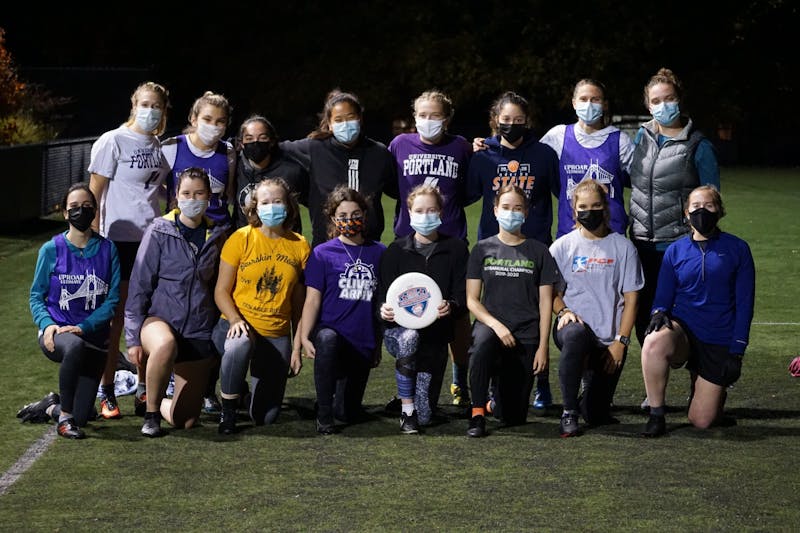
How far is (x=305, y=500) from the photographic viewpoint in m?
6.27

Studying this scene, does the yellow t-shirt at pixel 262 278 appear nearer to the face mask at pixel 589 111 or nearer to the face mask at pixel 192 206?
the face mask at pixel 192 206

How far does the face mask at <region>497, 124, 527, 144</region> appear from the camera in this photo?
327 inches

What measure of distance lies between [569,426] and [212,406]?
2.22m

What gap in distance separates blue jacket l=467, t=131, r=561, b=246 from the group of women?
0.07ft

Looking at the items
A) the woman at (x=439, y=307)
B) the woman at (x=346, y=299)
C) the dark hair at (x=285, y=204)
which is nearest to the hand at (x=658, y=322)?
the woman at (x=439, y=307)

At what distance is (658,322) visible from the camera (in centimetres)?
760

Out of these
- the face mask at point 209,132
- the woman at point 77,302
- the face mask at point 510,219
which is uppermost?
the face mask at point 209,132

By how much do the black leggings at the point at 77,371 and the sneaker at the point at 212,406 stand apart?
2.40 ft

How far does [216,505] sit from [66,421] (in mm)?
1715

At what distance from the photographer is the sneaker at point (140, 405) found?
8.05 metres

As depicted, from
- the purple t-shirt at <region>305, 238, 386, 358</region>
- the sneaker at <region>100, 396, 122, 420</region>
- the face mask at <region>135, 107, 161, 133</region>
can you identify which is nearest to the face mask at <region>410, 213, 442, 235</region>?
the purple t-shirt at <region>305, 238, 386, 358</region>

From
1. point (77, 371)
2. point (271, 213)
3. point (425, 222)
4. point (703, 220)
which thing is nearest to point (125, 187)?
point (271, 213)

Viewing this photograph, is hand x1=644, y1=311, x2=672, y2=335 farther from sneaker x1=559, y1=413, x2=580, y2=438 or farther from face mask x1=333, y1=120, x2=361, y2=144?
face mask x1=333, y1=120, x2=361, y2=144

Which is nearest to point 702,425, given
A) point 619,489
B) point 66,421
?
point 619,489
